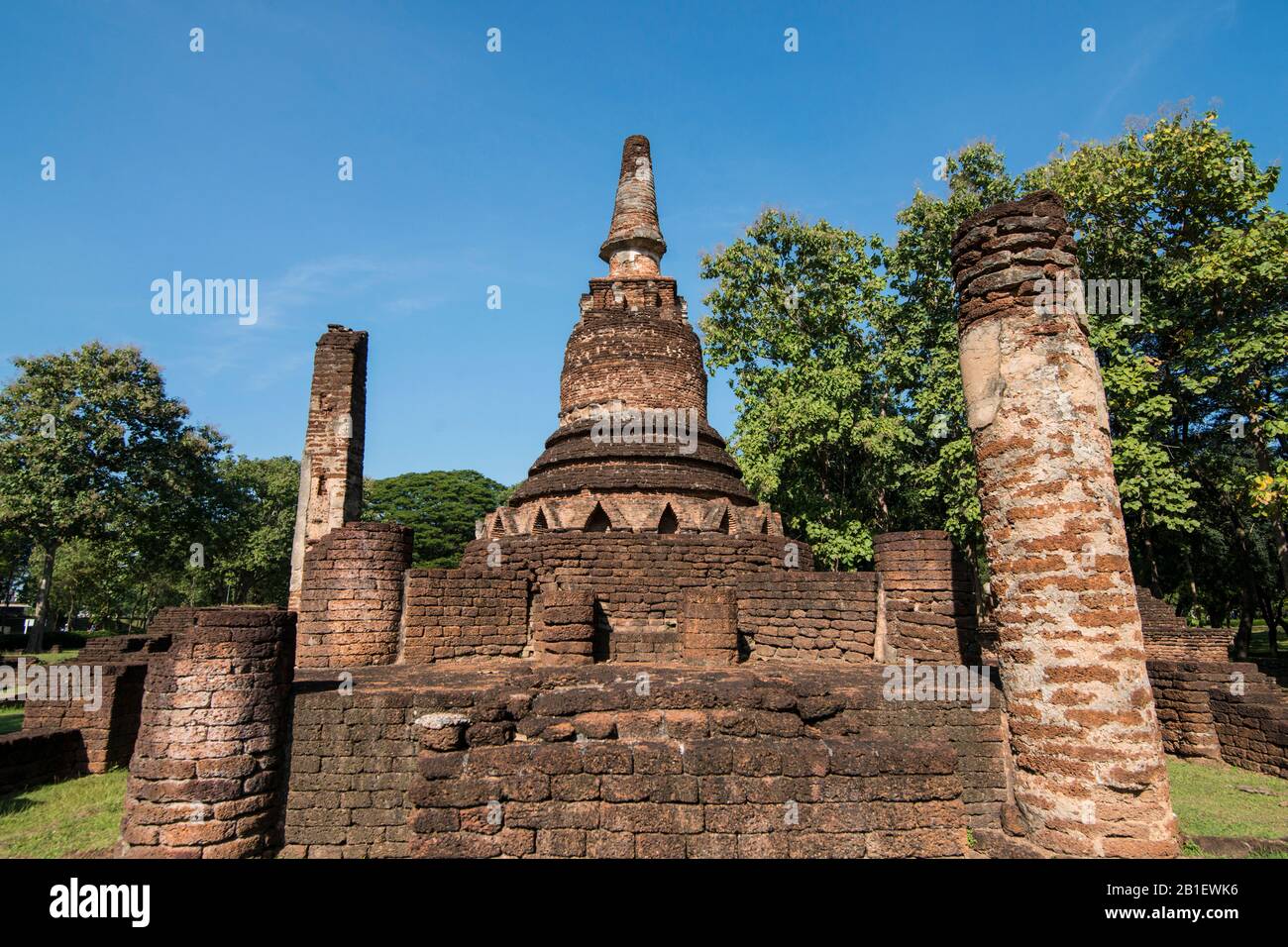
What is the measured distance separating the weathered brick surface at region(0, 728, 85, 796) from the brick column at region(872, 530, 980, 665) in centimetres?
1084

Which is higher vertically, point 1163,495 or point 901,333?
point 901,333

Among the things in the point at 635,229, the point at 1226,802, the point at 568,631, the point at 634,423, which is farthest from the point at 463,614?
the point at 635,229

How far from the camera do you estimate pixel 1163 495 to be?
639 inches

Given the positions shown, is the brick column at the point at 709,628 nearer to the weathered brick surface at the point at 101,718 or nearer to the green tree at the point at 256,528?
A: the weathered brick surface at the point at 101,718

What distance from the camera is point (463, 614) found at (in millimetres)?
10883

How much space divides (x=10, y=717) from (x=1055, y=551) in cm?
1806

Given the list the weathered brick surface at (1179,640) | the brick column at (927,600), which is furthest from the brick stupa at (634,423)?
the weathered brick surface at (1179,640)

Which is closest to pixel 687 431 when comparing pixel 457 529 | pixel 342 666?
pixel 342 666

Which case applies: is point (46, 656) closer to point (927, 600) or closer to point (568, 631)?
point (568, 631)

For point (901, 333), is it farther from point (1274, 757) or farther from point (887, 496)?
point (1274, 757)

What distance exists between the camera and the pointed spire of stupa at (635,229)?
18266 mm

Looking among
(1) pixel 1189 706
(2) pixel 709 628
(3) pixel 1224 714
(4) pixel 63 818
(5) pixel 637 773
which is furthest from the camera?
(1) pixel 1189 706
